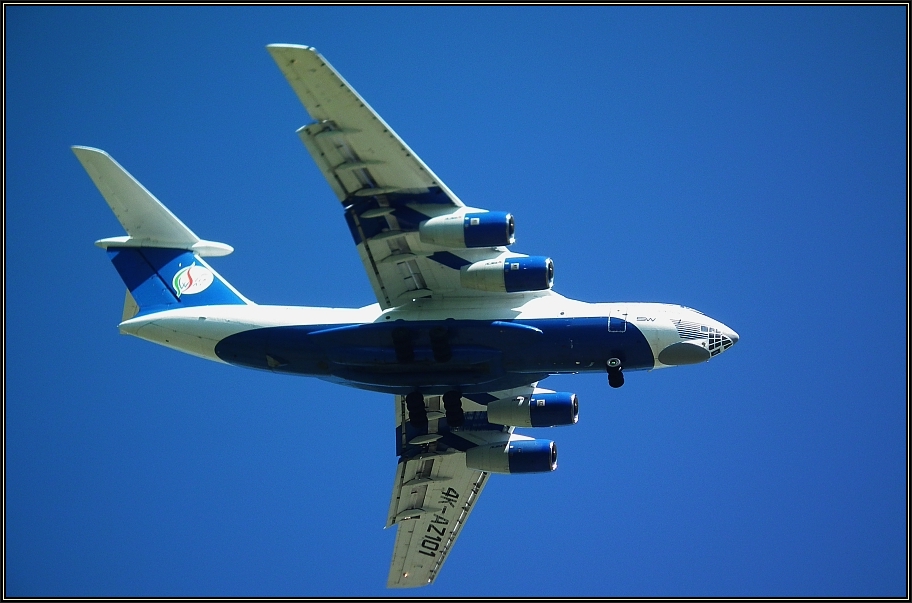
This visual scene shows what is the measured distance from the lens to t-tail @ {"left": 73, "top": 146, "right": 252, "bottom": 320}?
A: 2044cm

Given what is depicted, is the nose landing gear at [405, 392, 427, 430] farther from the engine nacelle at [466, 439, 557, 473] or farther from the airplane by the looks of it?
the engine nacelle at [466, 439, 557, 473]

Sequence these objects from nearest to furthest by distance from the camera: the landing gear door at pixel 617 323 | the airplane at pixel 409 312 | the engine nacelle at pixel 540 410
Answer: the airplane at pixel 409 312 → the landing gear door at pixel 617 323 → the engine nacelle at pixel 540 410

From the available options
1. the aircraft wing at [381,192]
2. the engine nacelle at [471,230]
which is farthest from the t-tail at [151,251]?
the engine nacelle at [471,230]

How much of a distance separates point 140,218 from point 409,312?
5.24 m

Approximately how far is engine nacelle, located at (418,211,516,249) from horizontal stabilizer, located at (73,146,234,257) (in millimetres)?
4827

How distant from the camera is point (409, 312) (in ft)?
63.7

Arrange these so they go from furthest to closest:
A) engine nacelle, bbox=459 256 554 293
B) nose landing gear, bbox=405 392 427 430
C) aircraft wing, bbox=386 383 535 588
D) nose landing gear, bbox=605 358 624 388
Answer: aircraft wing, bbox=386 383 535 588 < nose landing gear, bbox=405 392 427 430 < nose landing gear, bbox=605 358 624 388 < engine nacelle, bbox=459 256 554 293

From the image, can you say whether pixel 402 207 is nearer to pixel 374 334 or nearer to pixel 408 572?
pixel 374 334

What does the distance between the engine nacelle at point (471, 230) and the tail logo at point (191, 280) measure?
15.3ft

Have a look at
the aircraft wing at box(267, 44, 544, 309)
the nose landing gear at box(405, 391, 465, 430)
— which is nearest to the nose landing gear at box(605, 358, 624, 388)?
the aircraft wing at box(267, 44, 544, 309)

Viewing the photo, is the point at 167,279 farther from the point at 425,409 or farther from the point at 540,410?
the point at 540,410

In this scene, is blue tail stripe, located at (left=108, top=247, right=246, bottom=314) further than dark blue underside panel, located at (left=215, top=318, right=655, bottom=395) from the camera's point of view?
Yes

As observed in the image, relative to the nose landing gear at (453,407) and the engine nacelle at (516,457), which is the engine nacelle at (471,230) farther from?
the engine nacelle at (516,457)

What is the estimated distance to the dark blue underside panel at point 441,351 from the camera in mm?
18656
